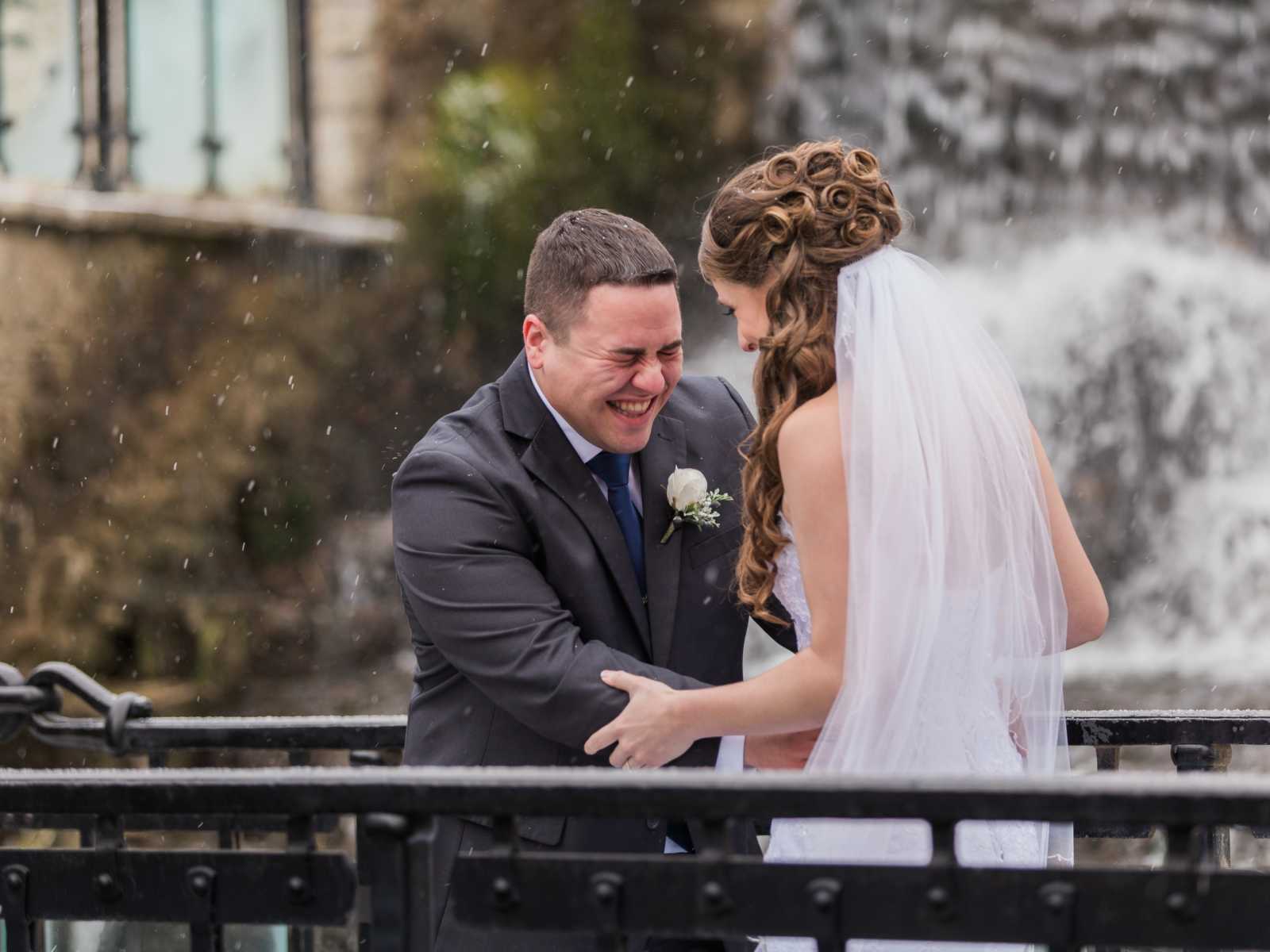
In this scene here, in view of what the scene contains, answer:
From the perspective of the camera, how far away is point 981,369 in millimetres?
2699

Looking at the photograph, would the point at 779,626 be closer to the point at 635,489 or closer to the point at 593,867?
the point at 635,489

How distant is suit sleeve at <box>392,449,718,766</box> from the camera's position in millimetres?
2602

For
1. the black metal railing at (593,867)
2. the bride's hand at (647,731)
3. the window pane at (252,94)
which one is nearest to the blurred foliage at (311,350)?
the window pane at (252,94)

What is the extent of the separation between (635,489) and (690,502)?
0.52ft

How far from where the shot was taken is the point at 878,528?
2.45m

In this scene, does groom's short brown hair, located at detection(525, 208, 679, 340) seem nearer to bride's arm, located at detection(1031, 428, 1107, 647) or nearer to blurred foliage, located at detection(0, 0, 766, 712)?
bride's arm, located at detection(1031, 428, 1107, 647)

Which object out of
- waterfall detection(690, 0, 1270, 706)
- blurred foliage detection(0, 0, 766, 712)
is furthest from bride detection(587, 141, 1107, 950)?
waterfall detection(690, 0, 1270, 706)

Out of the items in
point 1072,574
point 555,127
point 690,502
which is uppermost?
point 555,127

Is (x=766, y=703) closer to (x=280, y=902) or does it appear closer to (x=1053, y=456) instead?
(x=280, y=902)

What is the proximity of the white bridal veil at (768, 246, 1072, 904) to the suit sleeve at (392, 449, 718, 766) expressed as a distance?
1.10 feet

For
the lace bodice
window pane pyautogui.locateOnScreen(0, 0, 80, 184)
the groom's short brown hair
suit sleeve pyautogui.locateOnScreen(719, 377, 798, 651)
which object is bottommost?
suit sleeve pyautogui.locateOnScreen(719, 377, 798, 651)

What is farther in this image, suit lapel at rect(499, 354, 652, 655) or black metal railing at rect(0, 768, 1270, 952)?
suit lapel at rect(499, 354, 652, 655)

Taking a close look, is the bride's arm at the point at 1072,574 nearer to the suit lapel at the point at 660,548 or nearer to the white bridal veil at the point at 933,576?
the white bridal veil at the point at 933,576

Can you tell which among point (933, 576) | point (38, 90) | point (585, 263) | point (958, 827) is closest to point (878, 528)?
point (933, 576)
